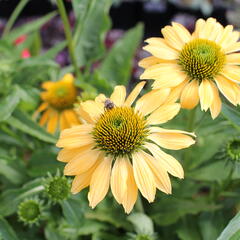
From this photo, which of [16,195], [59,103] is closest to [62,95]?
[59,103]

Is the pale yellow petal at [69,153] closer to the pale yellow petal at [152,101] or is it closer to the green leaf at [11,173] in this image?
the pale yellow petal at [152,101]

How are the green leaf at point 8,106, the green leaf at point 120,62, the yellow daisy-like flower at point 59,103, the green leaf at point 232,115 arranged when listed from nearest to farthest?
the green leaf at point 232,115 → the green leaf at point 8,106 → the yellow daisy-like flower at point 59,103 → the green leaf at point 120,62

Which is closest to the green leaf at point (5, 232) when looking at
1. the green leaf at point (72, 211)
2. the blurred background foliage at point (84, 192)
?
the blurred background foliage at point (84, 192)

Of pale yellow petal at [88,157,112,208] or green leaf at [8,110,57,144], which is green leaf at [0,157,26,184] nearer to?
green leaf at [8,110,57,144]

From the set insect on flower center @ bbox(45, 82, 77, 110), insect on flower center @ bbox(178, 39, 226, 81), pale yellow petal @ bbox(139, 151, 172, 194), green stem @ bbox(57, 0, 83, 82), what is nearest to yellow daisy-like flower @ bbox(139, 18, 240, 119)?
insect on flower center @ bbox(178, 39, 226, 81)

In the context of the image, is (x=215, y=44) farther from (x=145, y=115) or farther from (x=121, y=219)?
(x=121, y=219)

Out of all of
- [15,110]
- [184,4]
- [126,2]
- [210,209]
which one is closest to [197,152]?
[210,209]
